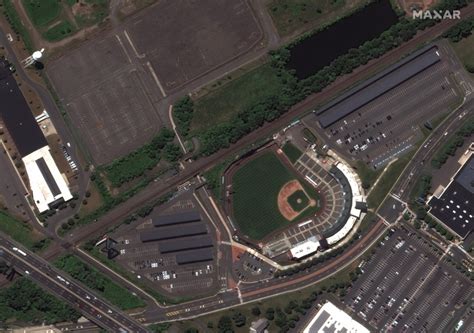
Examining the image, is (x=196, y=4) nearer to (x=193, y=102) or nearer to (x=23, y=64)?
(x=193, y=102)

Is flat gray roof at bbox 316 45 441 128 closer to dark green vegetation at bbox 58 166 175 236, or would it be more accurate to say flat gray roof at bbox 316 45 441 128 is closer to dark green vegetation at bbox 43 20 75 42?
dark green vegetation at bbox 58 166 175 236

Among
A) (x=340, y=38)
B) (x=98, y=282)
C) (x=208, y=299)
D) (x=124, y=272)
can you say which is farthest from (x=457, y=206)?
(x=98, y=282)

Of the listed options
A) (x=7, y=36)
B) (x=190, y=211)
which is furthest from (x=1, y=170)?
(x=190, y=211)

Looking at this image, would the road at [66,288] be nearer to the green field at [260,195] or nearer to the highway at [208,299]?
the highway at [208,299]

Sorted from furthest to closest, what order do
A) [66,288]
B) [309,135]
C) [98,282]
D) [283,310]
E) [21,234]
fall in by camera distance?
[309,135] → [21,234] → [283,310] → [66,288] → [98,282]

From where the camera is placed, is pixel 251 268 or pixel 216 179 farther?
pixel 216 179

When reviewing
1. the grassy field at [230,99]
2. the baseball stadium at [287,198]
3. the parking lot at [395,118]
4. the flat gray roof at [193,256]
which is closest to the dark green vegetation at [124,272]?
the flat gray roof at [193,256]

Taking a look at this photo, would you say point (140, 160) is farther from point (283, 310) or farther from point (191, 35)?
point (283, 310)
